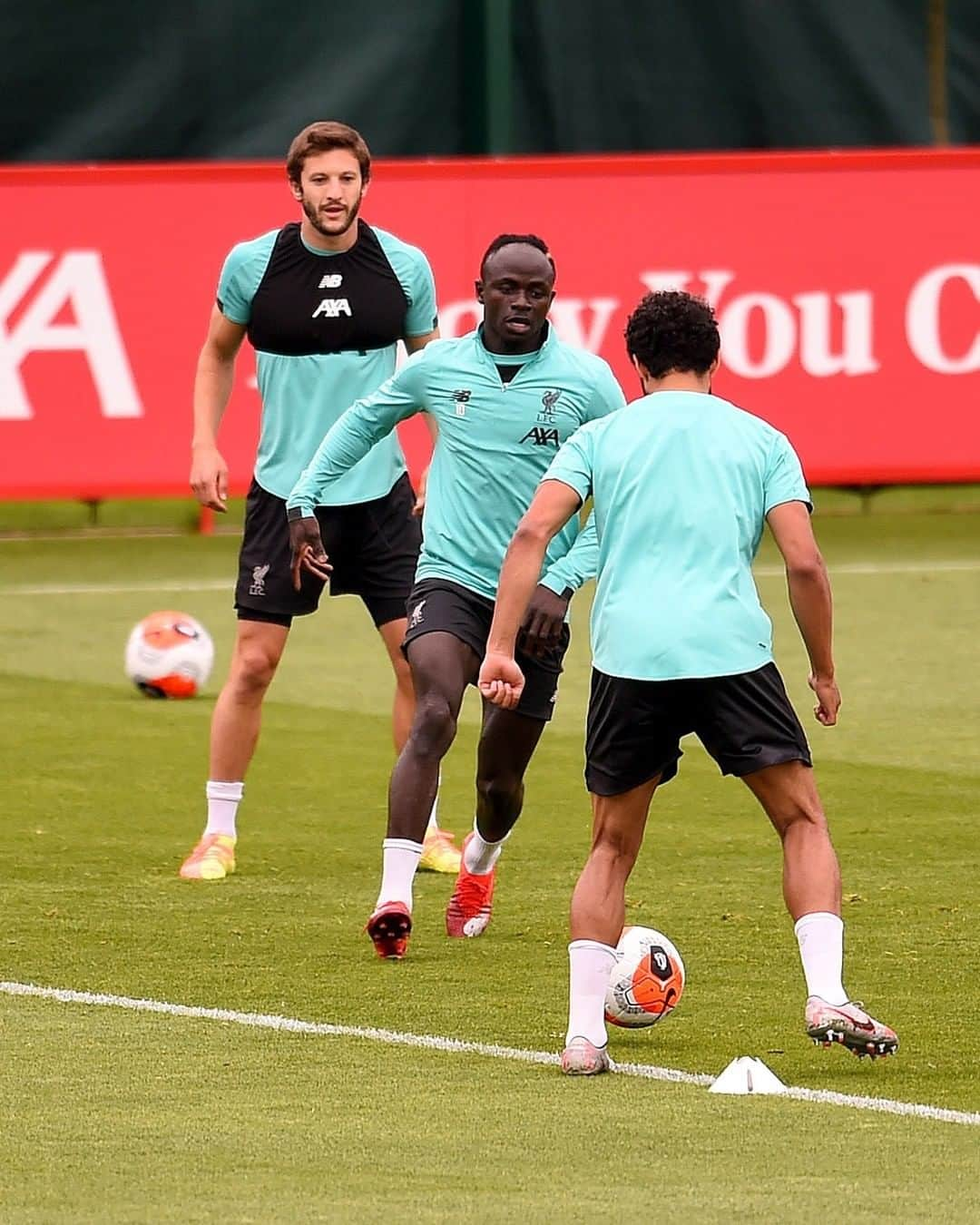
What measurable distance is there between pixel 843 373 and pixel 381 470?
9.55 metres

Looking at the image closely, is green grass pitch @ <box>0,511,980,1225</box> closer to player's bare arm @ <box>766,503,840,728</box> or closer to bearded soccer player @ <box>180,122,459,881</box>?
bearded soccer player @ <box>180,122,459,881</box>

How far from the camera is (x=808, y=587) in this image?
6.74m

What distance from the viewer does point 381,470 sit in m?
9.82

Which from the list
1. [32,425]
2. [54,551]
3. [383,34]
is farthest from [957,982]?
[383,34]

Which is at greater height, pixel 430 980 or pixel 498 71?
pixel 498 71

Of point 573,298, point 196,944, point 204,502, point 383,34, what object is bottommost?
point 196,944

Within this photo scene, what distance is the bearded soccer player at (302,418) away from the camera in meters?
9.66

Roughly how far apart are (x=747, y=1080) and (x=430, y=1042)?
926 millimetres

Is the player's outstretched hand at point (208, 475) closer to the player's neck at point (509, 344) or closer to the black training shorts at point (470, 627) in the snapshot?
the black training shorts at point (470, 627)

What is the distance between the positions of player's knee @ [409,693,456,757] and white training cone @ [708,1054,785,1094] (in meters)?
1.84

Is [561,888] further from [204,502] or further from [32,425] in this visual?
[32,425]

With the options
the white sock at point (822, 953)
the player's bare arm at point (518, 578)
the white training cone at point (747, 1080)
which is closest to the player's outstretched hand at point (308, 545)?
the player's bare arm at point (518, 578)

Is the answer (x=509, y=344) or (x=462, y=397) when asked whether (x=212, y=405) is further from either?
(x=509, y=344)

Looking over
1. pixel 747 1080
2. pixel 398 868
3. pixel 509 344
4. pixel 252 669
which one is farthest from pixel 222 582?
pixel 747 1080
